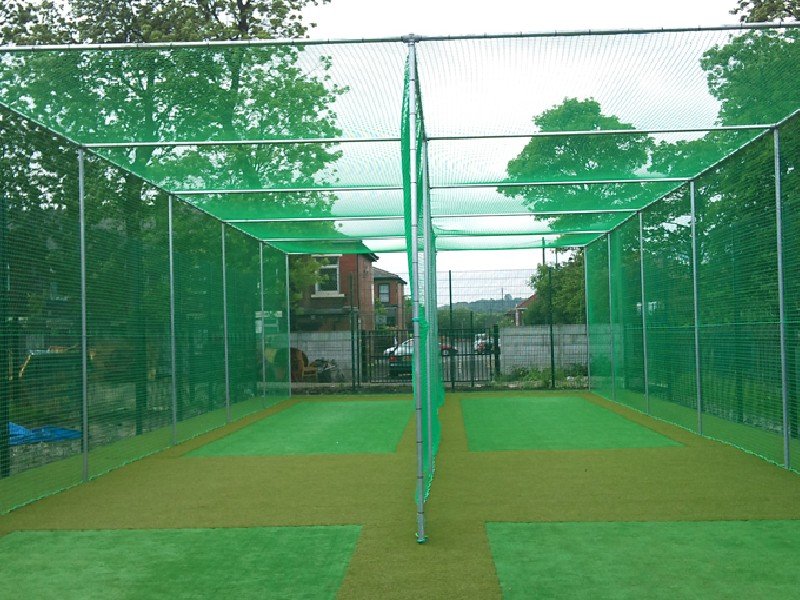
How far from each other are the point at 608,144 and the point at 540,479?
264 centimetres

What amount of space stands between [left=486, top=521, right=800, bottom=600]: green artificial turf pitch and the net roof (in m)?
2.53

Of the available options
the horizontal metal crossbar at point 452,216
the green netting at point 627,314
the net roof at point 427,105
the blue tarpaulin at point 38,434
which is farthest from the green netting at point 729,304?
the blue tarpaulin at point 38,434

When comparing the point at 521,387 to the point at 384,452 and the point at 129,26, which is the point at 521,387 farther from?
the point at 129,26

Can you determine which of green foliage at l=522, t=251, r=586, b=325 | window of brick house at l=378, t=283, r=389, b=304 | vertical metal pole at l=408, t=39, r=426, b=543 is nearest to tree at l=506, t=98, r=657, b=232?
vertical metal pole at l=408, t=39, r=426, b=543

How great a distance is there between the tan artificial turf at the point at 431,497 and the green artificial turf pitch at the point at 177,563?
0.49ft

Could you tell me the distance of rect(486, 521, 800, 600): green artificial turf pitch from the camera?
341cm

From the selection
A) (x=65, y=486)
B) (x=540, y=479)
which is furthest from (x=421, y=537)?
(x=65, y=486)

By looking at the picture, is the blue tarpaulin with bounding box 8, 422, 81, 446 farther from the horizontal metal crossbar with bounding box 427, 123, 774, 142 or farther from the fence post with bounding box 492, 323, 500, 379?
the fence post with bounding box 492, 323, 500, 379

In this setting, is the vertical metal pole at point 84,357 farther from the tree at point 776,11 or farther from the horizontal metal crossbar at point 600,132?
the tree at point 776,11

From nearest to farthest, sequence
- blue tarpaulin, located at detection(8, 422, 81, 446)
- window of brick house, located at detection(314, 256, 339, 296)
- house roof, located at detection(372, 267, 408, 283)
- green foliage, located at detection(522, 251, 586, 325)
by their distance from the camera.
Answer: blue tarpaulin, located at detection(8, 422, 81, 446) → green foliage, located at detection(522, 251, 586, 325) → house roof, located at detection(372, 267, 408, 283) → window of brick house, located at detection(314, 256, 339, 296)

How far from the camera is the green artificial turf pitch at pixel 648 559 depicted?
3.41 m

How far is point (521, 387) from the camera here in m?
14.3

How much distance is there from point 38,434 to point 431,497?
2.56 metres

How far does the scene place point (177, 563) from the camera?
3.96 meters
